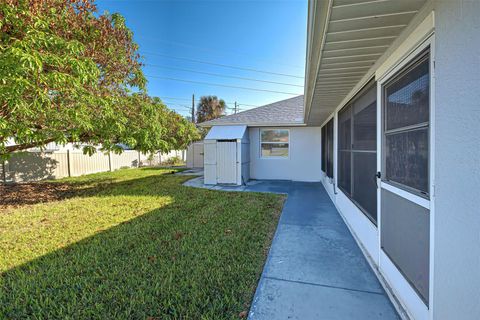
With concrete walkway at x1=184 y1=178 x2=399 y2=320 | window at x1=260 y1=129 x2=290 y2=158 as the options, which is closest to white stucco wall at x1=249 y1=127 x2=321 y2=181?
window at x1=260 y1=129 x2=290 y2=158

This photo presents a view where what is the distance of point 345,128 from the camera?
5.00 meters

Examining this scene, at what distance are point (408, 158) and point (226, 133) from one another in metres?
7.96

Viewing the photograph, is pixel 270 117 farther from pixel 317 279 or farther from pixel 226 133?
pixel 317 279

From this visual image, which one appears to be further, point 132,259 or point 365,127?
point 365,127

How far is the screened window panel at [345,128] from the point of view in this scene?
181 inches

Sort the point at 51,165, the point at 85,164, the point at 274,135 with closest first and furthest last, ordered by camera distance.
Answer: the point at 274,135, the point at 51,165, the point at 85,164

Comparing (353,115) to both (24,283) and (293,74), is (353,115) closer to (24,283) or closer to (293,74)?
(24,283)

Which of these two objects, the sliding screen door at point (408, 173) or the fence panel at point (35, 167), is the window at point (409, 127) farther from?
the fence panel at point (35, 167)

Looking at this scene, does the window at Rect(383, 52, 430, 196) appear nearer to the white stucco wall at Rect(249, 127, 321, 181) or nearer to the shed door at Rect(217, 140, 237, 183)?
the shed door at Rect(217, 140, 237, 183)

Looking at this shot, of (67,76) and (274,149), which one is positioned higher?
(67,76)

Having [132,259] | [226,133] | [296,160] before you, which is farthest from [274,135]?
[132,259]

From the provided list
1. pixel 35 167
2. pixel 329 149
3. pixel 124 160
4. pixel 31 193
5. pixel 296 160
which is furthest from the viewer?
pixel 124 160

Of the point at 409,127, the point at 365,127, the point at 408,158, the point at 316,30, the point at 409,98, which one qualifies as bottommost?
the point at 408,158

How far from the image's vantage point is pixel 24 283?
8.86 feet
